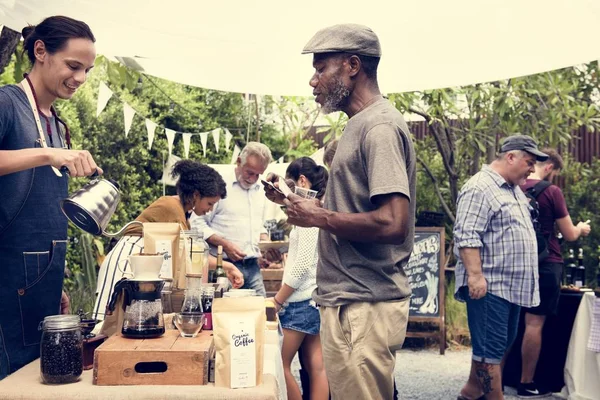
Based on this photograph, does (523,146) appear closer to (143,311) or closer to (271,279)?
(271,279)

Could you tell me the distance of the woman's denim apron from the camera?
7.51 feet

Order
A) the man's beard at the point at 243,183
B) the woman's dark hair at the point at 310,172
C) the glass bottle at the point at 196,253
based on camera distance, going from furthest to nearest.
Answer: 1. the man's beard at the point at 243,183
2. the woman's dark hair at the point at 310,172
3. the glass bottle at the point at 196,253

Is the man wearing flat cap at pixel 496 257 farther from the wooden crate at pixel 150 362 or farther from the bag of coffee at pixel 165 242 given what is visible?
the wooden crate at pixel 150 362

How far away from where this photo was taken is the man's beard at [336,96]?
250 centimetres

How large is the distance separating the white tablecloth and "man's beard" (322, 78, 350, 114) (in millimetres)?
3520

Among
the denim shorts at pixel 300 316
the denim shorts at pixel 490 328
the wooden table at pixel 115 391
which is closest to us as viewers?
the wooden table at pixel 115 391

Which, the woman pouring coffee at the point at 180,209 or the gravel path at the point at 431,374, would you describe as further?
the gravel path at the point at 431,374

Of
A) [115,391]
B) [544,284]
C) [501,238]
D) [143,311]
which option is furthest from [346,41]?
[544,284]

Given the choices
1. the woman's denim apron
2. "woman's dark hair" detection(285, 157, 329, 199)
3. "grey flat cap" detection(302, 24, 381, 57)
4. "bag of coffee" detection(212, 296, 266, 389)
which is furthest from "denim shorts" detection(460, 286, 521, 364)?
the woman's denim apron

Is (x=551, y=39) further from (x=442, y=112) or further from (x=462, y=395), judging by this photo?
(x=442, y=112)

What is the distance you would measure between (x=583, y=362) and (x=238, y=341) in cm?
398

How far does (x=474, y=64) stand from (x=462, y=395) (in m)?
2.37

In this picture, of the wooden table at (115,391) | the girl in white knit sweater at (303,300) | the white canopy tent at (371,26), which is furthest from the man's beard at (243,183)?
the wooden table at (115,391)

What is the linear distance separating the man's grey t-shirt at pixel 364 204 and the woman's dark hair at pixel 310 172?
198cm
